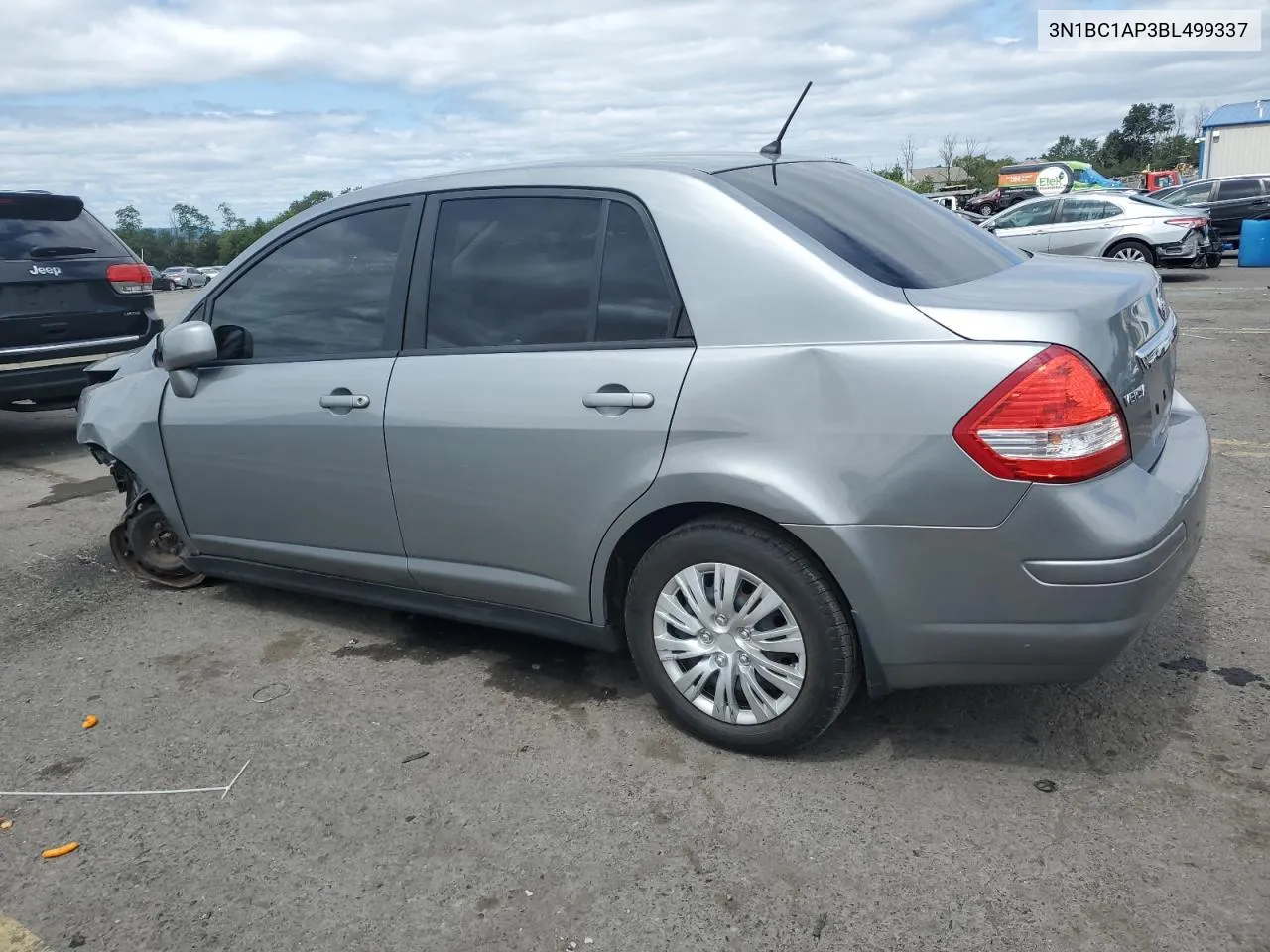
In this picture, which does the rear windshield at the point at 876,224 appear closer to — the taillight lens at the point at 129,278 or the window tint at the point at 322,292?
the window tint at the point at 322,292

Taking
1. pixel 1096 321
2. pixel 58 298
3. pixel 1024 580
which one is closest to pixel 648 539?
pixel 1024 580

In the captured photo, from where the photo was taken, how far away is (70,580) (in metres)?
5.05

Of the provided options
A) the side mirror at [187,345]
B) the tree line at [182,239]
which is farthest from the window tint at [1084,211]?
the tree line at [182,239]

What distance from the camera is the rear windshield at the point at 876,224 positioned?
3.03 meters

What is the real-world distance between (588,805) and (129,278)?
670 centimetres

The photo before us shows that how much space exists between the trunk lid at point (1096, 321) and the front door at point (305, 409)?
1873 millimetres

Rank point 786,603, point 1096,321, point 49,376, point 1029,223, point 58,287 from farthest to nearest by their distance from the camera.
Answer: point 1029,223 < point 58,287 < point 49,376 < point 786,603 < point 1096,321

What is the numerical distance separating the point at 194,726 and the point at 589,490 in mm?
1576

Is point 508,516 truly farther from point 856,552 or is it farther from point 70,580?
point 70,580

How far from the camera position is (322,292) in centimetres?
390

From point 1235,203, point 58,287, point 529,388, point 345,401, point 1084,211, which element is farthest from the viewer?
point 1235,203

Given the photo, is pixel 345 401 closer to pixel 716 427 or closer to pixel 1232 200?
pixel 716 427

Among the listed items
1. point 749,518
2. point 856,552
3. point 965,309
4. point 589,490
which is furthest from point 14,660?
point 965,309

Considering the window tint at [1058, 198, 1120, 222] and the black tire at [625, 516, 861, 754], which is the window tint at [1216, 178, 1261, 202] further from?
the black tire at [625, 516, 861, 754]
